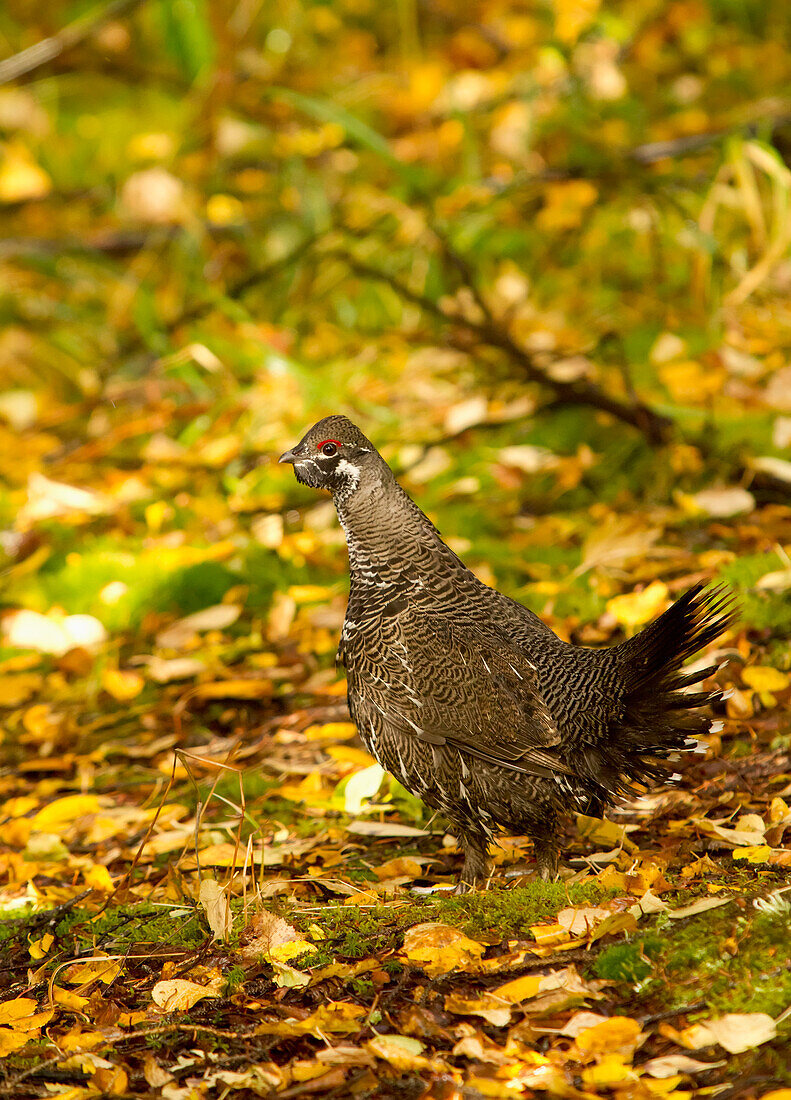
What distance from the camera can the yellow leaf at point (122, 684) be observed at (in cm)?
523

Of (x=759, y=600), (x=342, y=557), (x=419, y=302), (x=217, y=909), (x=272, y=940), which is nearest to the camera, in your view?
(x=272, y=940)

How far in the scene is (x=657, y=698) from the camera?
3342mm

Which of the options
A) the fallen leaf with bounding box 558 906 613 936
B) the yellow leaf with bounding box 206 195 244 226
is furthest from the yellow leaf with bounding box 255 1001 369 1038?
the yellow leaf with bounding box 206 195 244 226

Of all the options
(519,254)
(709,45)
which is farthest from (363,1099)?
(709,45)

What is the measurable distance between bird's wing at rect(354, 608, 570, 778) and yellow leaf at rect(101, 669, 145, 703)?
1973mm

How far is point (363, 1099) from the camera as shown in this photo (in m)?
2.49

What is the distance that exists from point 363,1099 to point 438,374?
5.57 meters

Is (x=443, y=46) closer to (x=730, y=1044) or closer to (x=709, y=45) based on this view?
(x=709, y=45)

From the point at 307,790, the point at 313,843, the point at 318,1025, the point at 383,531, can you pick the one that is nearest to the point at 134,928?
the point at 313,843

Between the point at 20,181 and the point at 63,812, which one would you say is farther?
the point at 20,181

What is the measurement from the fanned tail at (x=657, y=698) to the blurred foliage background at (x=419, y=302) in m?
1.42

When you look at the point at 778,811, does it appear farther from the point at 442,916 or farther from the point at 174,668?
the point at 174,668

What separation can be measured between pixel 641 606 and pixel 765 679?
0.62 meters

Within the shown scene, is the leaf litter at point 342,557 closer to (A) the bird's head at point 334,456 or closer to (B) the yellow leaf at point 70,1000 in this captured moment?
(B) the yellow leaf at point 70,1000
